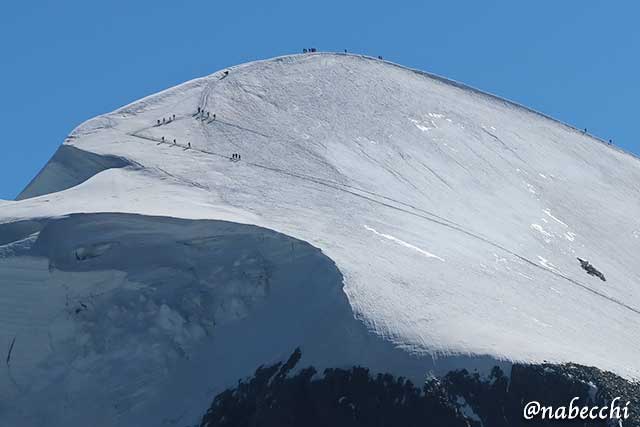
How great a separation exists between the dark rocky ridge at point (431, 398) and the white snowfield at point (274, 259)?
0.72 metres

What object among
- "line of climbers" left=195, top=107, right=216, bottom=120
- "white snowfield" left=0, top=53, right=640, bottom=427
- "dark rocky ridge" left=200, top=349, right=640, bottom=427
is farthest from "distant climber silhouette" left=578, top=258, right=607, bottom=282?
"line of climbers" left=195, top=107, right=216, bottom=120

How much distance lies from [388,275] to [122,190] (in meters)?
13.5

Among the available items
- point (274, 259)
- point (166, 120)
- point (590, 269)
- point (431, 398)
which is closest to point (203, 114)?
point (166, 120)

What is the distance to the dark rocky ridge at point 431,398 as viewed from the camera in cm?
7306

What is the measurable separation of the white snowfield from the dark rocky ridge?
72 centimetres

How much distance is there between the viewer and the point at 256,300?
263ft

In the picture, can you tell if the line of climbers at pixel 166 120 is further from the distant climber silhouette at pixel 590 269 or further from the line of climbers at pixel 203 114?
the distant climber silhouette at pixel 590 269

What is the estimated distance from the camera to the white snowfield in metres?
77.6

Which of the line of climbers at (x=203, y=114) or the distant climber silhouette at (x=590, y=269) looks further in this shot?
the line of climbers at (x=203, y=114)

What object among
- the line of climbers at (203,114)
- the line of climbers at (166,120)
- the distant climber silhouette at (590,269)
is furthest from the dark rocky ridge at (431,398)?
the line of climbers at (203,114)

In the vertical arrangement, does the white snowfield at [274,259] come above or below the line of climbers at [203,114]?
below

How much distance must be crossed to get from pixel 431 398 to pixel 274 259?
1087cm

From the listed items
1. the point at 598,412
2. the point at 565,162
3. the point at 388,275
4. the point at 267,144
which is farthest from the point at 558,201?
the point at 598,412

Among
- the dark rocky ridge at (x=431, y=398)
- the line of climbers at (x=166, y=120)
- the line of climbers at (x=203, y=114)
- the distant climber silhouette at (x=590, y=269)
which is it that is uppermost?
the line of climbers at (x=203, y=114)
